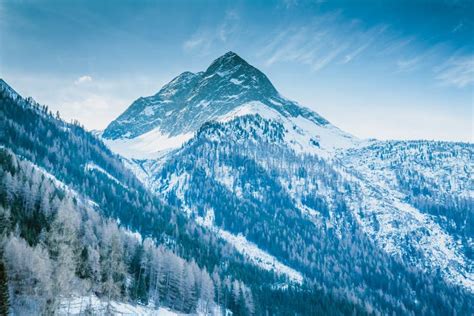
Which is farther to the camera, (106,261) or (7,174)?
(7,174)

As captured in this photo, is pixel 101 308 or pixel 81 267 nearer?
pixel 101 308

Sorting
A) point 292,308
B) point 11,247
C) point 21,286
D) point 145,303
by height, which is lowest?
point 292,308

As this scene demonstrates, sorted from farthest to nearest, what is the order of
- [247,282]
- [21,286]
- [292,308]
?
[247,282] → [292,308] → [21,286]

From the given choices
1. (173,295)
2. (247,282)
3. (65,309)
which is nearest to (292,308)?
(247,282)

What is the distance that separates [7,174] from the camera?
12769 centimetres

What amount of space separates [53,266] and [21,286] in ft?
31.3

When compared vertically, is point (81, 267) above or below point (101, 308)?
above

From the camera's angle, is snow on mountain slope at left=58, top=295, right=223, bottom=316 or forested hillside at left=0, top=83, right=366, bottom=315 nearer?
forested hillside at left=0, top=83, right=366, bottom=315

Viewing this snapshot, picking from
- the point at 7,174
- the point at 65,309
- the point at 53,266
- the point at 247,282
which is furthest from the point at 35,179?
the point at 247,282

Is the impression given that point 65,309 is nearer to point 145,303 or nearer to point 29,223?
point 145,303

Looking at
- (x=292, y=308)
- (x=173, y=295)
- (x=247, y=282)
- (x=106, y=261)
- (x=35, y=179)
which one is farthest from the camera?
(x=247, y=282)

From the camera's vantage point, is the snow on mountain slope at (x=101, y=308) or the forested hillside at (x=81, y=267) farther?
the snow on mountain slope at (x=101, y=308)

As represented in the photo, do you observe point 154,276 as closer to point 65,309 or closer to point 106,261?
point 106,261

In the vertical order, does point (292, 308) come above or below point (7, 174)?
below
